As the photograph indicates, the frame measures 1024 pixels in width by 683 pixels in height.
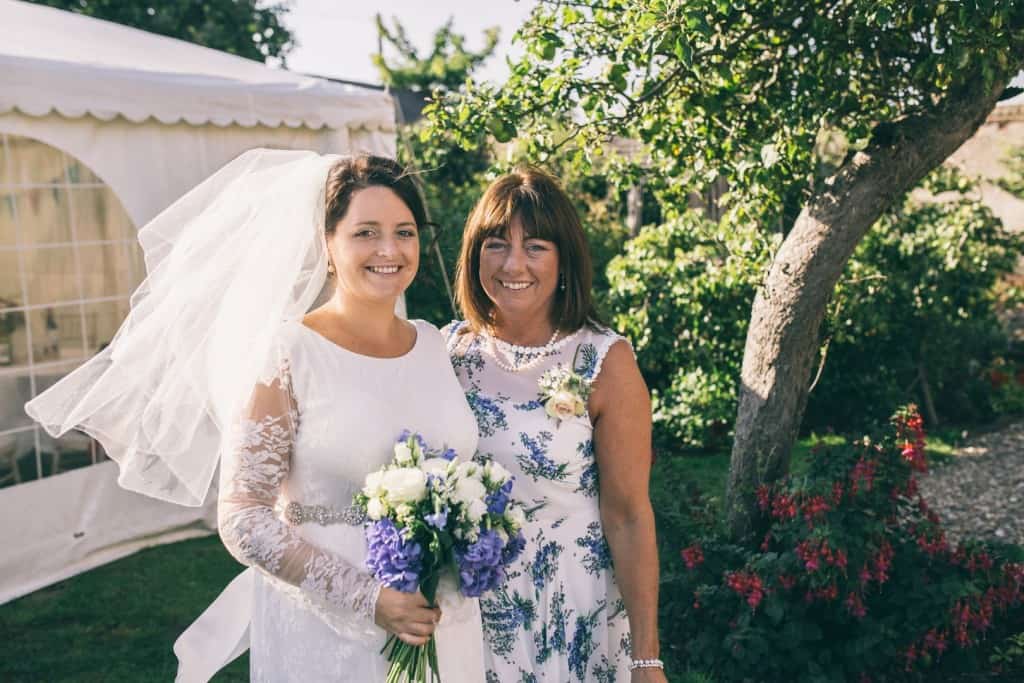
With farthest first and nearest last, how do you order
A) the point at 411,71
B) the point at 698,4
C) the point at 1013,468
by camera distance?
the point at 411,71 → the point at 1013,468 → the point at 698,4

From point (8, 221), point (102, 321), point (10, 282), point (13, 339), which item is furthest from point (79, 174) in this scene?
point (13, 339)

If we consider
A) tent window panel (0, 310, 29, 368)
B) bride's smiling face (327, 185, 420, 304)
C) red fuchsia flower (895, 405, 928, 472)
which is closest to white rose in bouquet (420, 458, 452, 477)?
bride's smiling face (327, 185, 420, 304)

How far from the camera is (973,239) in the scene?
25.8 feet

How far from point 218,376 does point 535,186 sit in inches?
41.8

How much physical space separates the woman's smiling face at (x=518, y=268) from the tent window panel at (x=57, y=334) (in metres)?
4.34

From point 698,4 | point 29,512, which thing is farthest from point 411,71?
point 698,4

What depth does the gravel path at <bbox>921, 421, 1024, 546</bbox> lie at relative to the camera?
19.7 ft

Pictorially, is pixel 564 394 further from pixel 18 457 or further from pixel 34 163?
pixel 34 163

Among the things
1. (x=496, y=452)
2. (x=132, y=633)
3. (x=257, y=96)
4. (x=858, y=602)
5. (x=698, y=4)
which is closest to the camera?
(x=496, y=452)

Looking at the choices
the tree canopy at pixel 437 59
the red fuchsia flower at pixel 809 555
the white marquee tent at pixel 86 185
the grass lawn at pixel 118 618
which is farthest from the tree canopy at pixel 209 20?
the red fuchsia flower at pixel 809 555

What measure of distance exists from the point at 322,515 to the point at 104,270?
4798 millimetres

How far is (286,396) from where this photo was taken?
2.18m

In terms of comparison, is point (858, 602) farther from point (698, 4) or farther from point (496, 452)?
point (698, 4)

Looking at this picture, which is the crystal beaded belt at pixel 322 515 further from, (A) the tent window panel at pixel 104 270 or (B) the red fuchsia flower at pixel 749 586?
(A) the tent window panel at pixel 104 270
